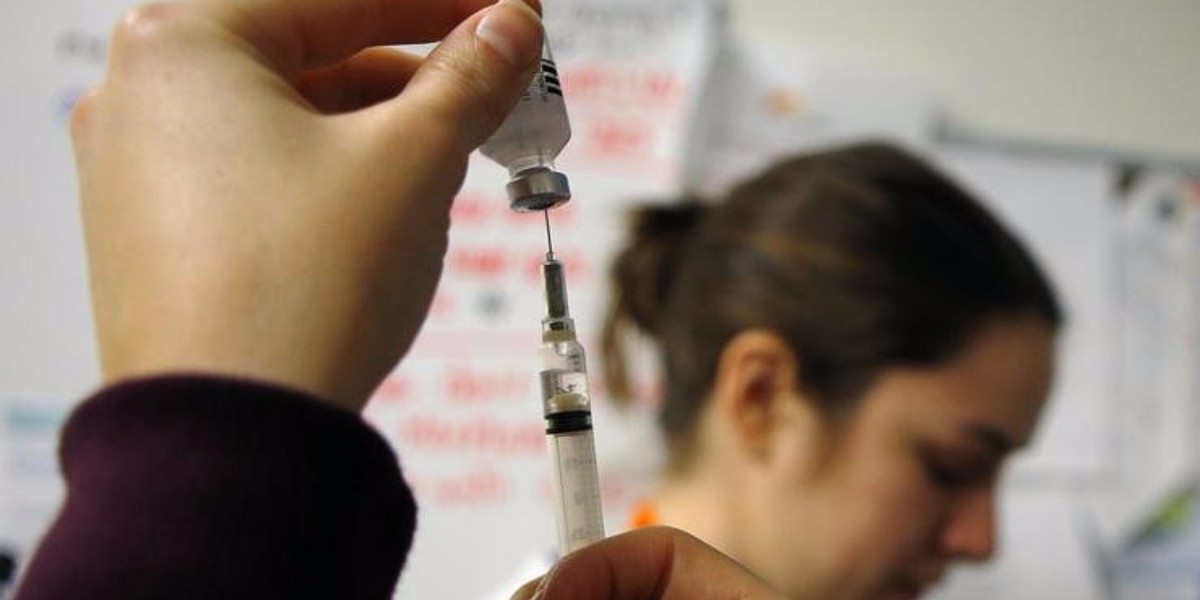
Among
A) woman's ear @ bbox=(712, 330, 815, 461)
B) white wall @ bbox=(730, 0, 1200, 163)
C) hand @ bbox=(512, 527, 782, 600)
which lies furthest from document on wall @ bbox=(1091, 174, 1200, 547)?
hand @ bbox=(512, 527, 782, 600)

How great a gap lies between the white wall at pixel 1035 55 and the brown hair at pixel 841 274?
0.70 ft

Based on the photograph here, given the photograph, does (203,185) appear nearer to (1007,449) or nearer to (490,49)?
(490,49)

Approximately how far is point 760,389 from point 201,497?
680 millimetres

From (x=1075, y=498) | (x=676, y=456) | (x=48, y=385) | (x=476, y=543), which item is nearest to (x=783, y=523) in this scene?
(x=676, y=456)

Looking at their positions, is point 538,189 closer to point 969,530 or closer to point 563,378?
point 563,378

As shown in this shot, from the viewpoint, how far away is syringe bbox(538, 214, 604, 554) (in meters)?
0.41

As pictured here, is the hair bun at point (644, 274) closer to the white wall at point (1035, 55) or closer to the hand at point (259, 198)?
the white wall at point (1035, 55)

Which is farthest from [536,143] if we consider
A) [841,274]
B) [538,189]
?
[841,274]

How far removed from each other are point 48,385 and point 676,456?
522 millimetres

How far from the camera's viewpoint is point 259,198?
0.29 meters

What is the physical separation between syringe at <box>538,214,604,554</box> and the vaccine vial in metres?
0.06

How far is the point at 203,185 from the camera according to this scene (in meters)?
0.29

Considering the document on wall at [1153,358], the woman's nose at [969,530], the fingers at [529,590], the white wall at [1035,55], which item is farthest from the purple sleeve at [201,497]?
the document on wall at [1153,358]

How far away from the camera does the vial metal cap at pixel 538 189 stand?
39 cm
